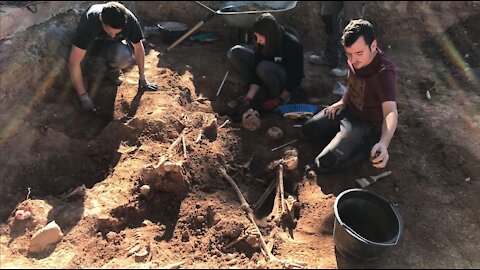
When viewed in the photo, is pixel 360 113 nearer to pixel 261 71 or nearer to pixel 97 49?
pixel 261 71

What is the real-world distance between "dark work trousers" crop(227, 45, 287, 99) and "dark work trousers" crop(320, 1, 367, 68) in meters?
1.20

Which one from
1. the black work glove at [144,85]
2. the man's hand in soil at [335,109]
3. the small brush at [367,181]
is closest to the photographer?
the small brush at [367,181]

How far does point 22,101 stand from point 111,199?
1.54 meters

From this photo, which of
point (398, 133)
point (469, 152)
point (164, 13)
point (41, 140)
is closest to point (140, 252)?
point (41, 140)

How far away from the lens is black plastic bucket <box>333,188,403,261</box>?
283cm

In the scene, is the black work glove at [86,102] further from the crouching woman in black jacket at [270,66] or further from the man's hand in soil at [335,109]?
the man's hand in soil at [335,109]

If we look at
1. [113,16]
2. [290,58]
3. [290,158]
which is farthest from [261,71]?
[113,16]

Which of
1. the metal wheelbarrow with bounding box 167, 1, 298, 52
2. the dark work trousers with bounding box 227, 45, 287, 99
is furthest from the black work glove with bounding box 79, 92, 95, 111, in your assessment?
the dark work trousers with bounding box 227, 45, 287, 99

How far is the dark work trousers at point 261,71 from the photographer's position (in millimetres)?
4578

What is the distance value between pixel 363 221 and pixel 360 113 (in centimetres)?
110

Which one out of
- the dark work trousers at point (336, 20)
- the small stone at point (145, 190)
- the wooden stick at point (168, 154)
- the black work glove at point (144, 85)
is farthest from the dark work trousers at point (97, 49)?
the dark work trousers at point (336, 20)

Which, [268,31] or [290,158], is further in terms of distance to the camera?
[268,31]

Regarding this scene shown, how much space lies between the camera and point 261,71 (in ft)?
15.1

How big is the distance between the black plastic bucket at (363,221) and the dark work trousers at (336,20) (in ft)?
8.98
